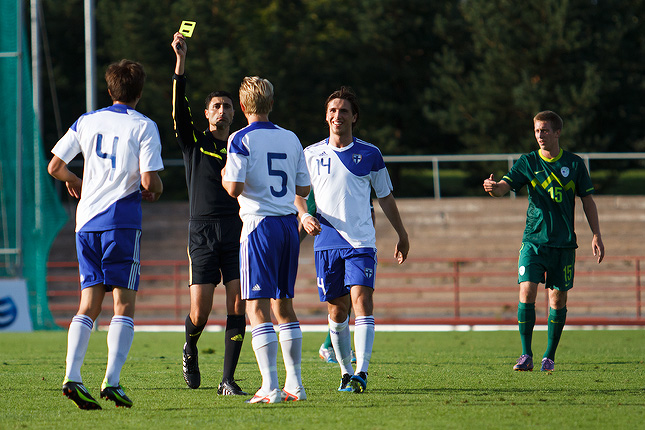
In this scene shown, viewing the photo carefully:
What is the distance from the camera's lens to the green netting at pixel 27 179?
16.7m

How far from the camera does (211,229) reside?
22.5ft

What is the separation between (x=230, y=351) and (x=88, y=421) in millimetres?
1591

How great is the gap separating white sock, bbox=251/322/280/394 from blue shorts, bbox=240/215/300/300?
0.76 feet

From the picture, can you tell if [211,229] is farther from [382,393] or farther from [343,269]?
[382,393]

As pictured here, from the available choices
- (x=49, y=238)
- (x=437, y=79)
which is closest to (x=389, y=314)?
(x=49, y=238)

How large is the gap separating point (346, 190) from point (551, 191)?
7.77 ft

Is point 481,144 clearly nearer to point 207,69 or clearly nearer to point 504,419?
point 207,69

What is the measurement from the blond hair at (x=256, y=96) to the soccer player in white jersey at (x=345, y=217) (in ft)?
2.94

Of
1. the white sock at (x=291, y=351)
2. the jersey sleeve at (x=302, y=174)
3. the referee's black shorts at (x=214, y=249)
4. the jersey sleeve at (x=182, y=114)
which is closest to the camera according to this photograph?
the white sock at (x=291, y=351)

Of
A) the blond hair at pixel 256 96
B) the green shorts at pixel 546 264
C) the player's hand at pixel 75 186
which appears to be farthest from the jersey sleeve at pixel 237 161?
the green shorts at pixel 546 264

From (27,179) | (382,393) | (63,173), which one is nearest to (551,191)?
(382,393)

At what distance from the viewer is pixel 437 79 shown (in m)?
36.4

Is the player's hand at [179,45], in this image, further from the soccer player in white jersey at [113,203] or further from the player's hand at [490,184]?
the player's hand at [490,184]

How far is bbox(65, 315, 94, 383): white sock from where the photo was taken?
5645 mm
